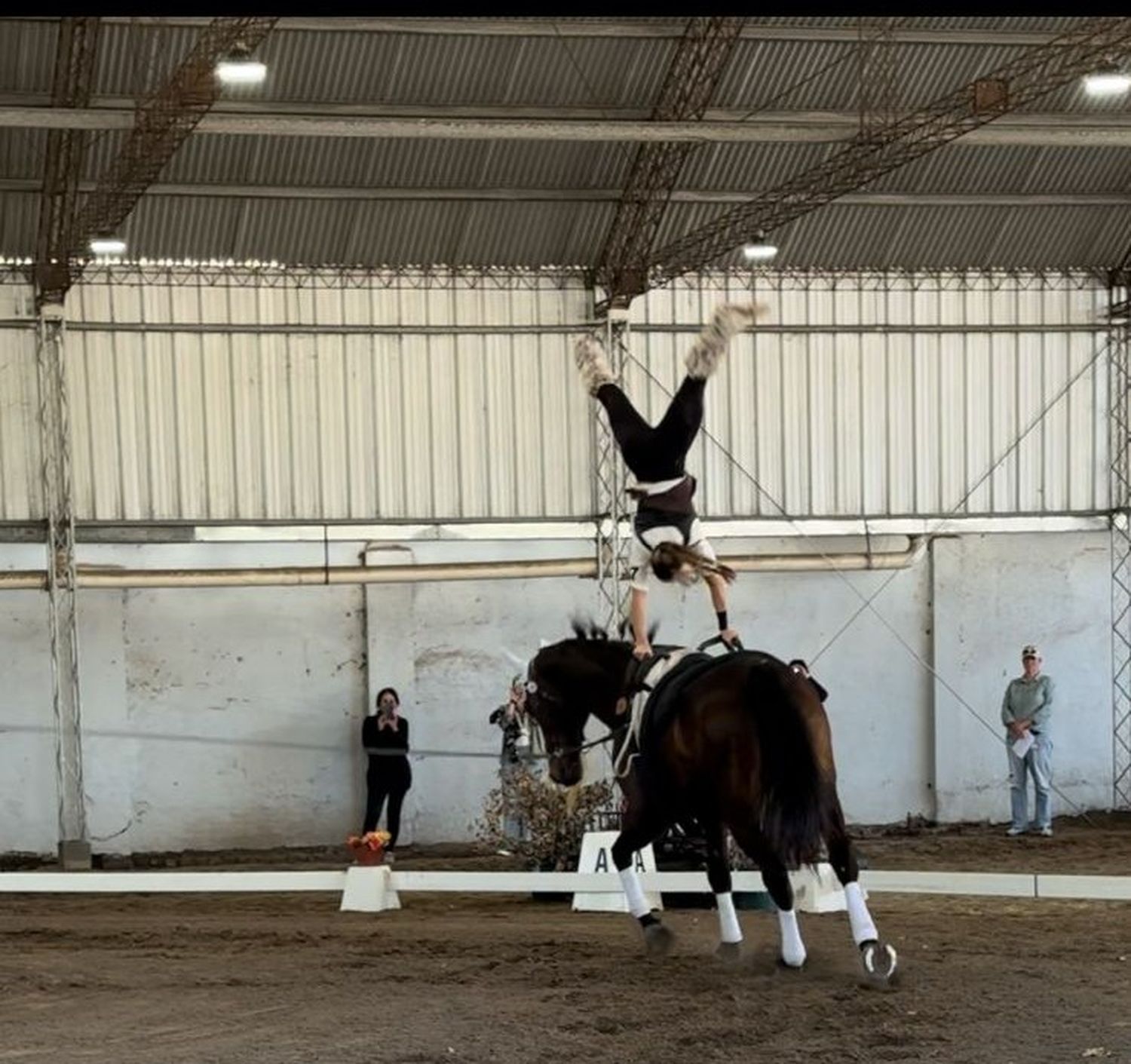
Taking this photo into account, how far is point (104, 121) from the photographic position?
34.7ft

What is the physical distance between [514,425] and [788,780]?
10044 mm

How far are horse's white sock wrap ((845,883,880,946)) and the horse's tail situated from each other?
0.21 metres

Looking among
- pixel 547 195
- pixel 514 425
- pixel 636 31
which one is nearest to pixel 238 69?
pixel 636 31

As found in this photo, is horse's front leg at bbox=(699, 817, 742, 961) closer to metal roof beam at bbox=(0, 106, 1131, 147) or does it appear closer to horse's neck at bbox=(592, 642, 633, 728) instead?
horse's neck at bbox=(592, 642, 633, 728)

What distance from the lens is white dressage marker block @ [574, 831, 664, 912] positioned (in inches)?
380

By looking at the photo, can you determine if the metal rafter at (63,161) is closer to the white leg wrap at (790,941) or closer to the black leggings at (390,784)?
the black leggings at (390,784)

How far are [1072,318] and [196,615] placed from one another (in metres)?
10.3

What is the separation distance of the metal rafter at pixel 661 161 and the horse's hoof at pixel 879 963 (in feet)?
25.9

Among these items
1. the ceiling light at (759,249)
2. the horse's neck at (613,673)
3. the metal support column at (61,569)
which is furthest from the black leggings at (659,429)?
the metal support column at (61,569)

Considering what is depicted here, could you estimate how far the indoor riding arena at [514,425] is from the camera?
42.1 feet

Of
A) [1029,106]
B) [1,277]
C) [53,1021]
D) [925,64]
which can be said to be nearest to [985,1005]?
[53,1021]

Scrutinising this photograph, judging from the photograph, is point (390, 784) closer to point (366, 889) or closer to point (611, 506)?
point (611, 506)

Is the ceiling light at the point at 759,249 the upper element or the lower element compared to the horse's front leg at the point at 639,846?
upper

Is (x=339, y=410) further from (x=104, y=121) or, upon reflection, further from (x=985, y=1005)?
(x=985, y=1005)
